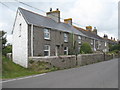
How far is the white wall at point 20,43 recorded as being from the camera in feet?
63.5

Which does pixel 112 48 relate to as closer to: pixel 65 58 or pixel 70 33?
pixel 70 33

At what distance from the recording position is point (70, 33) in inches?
1095

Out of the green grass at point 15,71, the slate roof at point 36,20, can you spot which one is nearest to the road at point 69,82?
the green grass at point 15,71

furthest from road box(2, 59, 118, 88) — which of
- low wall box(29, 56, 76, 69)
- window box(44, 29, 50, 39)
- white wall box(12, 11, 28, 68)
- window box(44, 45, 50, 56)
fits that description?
window box(44, 29, 50, 39)

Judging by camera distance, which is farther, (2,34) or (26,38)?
(2,34)

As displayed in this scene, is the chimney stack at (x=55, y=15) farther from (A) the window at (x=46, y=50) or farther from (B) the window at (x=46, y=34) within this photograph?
(A) the window at (x=46, y=50)

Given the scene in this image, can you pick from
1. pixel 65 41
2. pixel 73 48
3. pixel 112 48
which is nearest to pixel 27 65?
pixel 65 41

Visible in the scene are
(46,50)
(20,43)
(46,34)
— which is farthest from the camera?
(46,34)

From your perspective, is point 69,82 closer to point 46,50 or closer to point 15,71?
point 15,71

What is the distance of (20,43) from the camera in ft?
67.8

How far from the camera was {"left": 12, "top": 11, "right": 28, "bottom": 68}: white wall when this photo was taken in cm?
1935

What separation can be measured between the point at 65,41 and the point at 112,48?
34815 mm

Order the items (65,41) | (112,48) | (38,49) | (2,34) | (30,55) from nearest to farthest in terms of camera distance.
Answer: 1. (30,55)
2. (38,49)
3. (65,41)
4. (2,34)
5. (112,48)

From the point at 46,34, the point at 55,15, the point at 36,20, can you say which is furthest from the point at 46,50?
the point at 55,15
